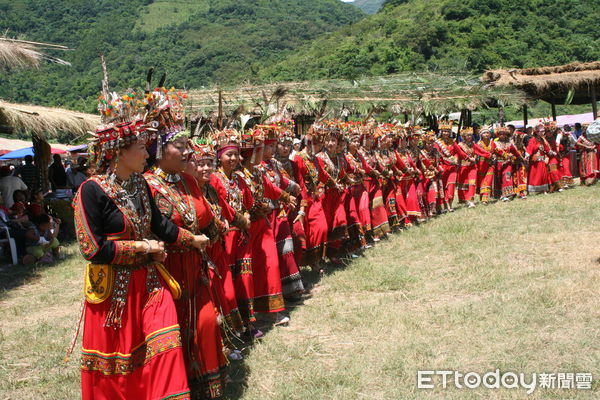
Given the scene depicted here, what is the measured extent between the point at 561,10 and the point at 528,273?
3795 centimetres

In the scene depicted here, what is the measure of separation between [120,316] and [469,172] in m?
11.2

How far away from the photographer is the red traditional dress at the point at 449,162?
12594 mm

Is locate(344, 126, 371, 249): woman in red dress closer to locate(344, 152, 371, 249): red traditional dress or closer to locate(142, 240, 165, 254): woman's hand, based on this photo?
locate(344, 152, 371, 249): red traditional dress

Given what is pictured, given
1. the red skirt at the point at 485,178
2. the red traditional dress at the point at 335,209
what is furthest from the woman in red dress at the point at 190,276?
the red skirt at the point at 485,178

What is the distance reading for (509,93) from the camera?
54.7ft

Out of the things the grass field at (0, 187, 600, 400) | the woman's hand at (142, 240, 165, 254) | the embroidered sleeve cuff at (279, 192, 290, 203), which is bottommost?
the grass field at (0, 187, 600, 400)

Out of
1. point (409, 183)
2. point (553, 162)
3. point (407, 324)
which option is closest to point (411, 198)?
point (409, 183)

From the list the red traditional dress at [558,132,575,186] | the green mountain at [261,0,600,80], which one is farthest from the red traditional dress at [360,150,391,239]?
the green mountain at [261,0,600,80]

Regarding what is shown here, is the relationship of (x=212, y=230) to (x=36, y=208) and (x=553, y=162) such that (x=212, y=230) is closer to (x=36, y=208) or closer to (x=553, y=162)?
(x=36, y=208)

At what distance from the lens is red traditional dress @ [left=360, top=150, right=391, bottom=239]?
9.51m

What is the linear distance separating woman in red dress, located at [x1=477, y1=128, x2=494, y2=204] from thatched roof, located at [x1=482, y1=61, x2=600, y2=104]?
4.16m

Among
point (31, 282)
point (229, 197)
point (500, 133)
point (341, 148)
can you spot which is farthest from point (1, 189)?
point (500, 133)

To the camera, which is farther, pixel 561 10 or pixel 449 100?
pixel 561 10

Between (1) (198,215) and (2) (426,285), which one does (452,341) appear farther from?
(1) (198,215)
